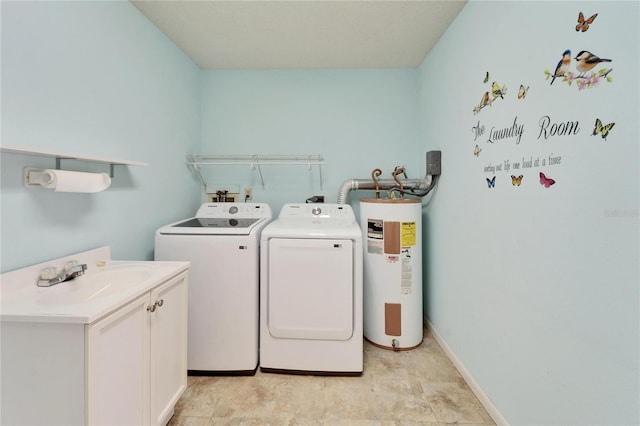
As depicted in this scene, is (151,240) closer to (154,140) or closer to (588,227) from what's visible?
(154,140)

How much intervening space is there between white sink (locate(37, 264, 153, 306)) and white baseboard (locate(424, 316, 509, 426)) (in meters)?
1.91

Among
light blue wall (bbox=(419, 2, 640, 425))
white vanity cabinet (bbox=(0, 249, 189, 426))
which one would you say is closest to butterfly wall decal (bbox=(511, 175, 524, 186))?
light blue wall (bbox=(419, 2, 640, 425))

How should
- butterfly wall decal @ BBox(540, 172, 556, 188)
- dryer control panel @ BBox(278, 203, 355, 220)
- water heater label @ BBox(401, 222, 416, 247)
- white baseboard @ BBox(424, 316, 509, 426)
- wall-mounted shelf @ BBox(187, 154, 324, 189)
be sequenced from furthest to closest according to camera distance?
wall-mounted shelf @ BBox(187, 154, 324, 189), dryer control panel @ BBox(278, 203, 355, 220), water heater label @ BBox(401, 222, 416, 247), white baseboard @ BBox(424, 316, 509, 426), butterfly wall decal @ BBox(540, 172, 556, 188)

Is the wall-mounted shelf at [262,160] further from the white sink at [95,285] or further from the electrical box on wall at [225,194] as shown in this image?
the white sink at [95,285]

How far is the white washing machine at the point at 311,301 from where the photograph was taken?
1821 mm

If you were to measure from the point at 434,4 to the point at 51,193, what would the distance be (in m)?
2.44

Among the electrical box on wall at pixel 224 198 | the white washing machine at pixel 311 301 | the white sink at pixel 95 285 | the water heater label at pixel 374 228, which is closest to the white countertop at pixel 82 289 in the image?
the white sink at pixel 95 285

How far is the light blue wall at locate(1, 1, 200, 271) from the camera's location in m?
1.15

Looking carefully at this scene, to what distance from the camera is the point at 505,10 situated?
1384mm

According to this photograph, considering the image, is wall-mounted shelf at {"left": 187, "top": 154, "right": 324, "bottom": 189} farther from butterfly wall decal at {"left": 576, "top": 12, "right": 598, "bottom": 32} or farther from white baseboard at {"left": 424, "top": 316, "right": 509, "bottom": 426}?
butterfly wall decal at {"left": 576, "top": 12, "right": 598, "bottom": 32}

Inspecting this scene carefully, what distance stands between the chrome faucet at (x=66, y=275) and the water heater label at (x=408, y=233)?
6.45ft

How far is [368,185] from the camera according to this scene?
254 cm

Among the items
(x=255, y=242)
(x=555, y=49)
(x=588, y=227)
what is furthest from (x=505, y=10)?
(x=255, y=242)

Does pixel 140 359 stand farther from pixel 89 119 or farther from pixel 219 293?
pixel 89 119
